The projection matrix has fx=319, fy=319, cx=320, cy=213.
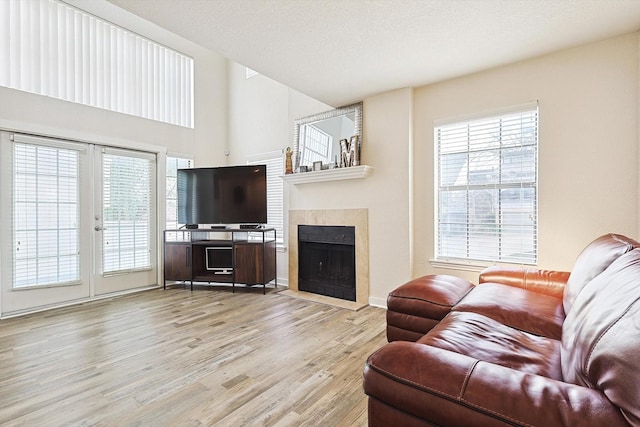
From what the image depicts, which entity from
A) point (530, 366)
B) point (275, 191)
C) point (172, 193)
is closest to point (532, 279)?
point (530, 366)

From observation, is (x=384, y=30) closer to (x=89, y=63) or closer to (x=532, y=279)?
(x=532, y=279)

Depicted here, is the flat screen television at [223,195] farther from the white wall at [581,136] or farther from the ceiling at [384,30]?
the white wall at [581,136]

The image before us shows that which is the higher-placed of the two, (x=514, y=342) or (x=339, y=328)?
(x=514, y=342)

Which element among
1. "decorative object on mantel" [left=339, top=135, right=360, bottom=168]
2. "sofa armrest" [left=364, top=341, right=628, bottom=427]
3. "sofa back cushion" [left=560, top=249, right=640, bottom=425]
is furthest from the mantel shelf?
"sofa armrest" [left=364, top=341, right=628, bottom=427]

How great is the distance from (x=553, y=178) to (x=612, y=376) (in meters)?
2.46

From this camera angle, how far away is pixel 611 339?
3.02 ft

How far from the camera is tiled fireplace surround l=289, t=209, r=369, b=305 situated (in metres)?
3.88

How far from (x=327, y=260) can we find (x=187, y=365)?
7.50ft

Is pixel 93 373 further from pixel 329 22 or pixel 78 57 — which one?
pixel 78 57

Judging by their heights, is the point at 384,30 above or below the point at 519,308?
above

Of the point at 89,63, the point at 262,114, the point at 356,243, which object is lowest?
the point at 356,243

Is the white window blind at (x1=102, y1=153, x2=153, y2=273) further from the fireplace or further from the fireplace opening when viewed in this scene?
the fireplace opening

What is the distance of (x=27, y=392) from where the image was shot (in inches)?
78.4

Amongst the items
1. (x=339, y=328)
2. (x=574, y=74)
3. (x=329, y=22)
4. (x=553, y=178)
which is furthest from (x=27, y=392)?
(x=574, y=74)
